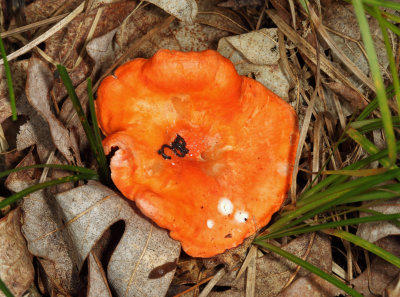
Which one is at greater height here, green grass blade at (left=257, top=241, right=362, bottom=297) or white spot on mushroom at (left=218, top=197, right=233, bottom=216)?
white spot on mushroom at (left=218, top=197, right=233, bottom=216)

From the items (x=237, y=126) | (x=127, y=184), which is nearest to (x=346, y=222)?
(x=237, y=126)

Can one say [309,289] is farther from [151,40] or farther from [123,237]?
[151,40]

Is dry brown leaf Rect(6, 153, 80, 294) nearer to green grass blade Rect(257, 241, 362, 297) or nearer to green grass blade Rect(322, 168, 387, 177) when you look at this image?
green grass blade Rect(257, 241, 362, 297)

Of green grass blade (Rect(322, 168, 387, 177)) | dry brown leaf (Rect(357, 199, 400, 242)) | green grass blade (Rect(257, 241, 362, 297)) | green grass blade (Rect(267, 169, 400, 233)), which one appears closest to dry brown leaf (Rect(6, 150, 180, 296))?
green grass blade (Rect(257, 241, 362, 297))

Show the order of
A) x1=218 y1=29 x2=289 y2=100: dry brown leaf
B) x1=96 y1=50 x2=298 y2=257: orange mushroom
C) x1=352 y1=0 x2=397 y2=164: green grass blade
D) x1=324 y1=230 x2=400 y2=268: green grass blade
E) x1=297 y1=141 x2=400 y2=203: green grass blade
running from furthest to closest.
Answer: x1=218 y1=29 x2=289 y2=100: dry brown leaf < x1=297 y1=141 x2=400 y2=203: green grass blade < x1=96 y1=50 x2=298 y2=257: orange mushroom < x1=324 y1=230 x2=400 y2=268: green grass blade < x1=352 y1=0 x2=397 y2=164: green grass blade

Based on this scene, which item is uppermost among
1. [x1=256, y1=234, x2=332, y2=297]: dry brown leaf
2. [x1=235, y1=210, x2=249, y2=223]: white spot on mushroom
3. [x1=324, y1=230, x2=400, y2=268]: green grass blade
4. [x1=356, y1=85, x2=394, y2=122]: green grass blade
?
[x1=356, y1=85, x2=394, y2=122]: green grass blade

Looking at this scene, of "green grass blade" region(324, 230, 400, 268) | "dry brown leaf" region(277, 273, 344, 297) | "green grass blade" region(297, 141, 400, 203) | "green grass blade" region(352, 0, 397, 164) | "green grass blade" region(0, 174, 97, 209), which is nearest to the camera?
"green grass blade" region(352, 0, 397, 164)

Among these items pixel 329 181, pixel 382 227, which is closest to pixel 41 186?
pixel 329 181

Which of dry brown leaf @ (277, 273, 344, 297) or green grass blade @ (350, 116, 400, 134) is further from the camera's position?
dry brown leaf @ (277, 273, 344, 297)
